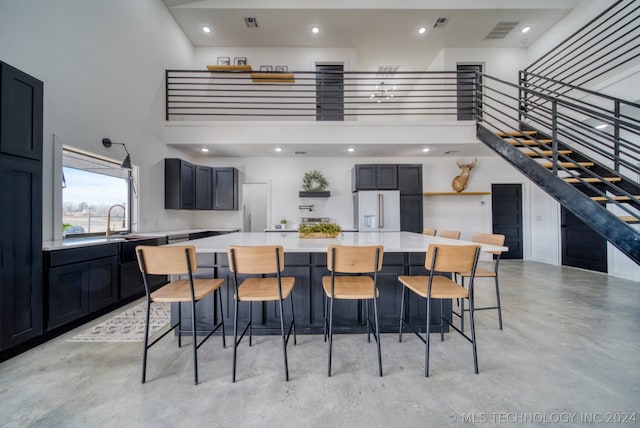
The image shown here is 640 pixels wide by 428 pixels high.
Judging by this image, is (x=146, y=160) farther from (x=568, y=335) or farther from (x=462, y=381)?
(x=568, y=335)

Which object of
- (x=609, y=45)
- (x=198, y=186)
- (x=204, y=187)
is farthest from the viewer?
(x=204, y=187)

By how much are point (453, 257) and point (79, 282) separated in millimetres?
3663

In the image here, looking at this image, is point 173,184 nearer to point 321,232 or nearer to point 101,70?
point 101,70

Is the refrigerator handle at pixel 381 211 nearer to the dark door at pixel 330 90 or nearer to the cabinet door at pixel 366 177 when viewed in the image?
the cabinet door at pixel 366 177

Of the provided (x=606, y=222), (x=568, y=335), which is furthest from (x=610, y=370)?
(x=606, y=222)

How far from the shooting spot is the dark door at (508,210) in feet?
19.6

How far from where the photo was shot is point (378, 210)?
5215 mm

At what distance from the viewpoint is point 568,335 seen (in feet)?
7.63

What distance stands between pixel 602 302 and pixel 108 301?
21.0ft

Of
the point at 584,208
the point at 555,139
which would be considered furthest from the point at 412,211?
the point at 584,208

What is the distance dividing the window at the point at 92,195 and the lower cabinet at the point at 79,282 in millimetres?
695

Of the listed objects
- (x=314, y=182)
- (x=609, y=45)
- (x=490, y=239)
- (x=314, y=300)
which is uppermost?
(x=609, y=45)

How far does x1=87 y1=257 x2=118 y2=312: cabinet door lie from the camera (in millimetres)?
2576

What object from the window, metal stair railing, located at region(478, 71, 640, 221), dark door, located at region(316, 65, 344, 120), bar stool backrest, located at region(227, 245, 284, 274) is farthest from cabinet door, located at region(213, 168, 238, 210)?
metal stair railing, located at region(478, 71, 640, 221)
